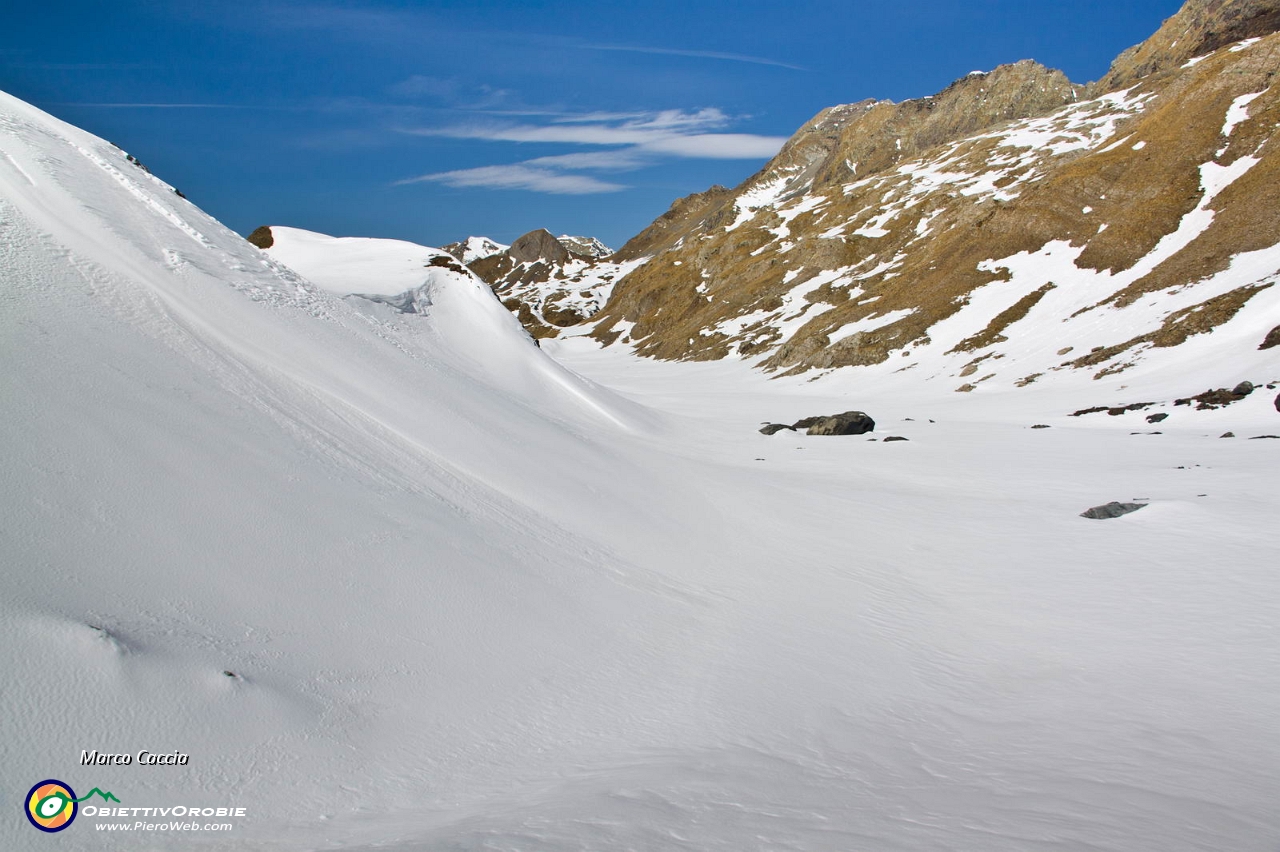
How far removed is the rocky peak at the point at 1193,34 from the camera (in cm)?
9512

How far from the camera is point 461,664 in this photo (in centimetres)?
692

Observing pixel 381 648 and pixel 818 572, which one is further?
pixel 818 572

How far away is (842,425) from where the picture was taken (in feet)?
104

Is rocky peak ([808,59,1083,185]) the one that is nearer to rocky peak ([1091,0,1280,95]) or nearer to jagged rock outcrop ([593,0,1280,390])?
rocky peak ([1091,0,1280,95])

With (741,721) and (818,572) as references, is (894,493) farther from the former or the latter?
(741,721)

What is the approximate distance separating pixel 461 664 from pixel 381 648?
2.63 feet

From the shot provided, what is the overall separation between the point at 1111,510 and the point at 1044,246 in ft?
178

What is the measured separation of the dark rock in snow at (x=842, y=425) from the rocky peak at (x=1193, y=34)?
4042 inches

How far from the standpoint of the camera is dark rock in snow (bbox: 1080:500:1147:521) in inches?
563

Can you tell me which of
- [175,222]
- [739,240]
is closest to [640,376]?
[739,240]

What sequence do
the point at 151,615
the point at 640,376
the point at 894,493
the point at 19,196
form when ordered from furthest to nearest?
the point at 640,376 → the point at 894,493 → the point at 19,196 → the point at 151,615

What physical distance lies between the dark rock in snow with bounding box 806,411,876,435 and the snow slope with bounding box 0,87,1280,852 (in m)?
14.1

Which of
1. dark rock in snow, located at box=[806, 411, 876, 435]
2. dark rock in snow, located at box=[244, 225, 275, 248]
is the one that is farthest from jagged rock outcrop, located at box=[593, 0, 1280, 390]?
dark rock in snow, located at box=[244, 225, 275, 248]

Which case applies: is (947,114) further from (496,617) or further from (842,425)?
(496,617)
